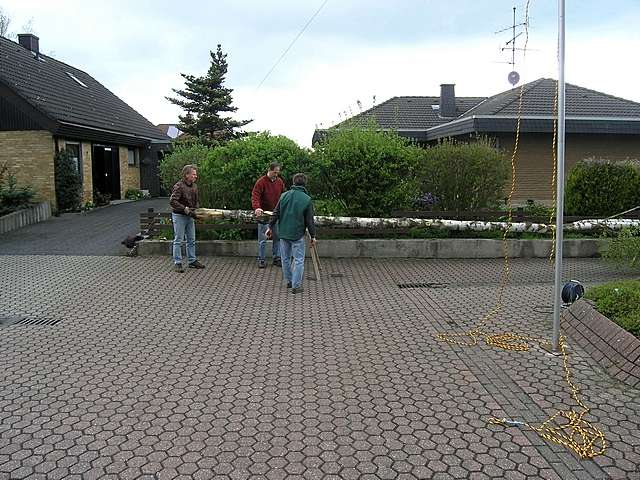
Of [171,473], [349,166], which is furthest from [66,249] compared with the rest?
[171,473]

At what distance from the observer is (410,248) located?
12117mm

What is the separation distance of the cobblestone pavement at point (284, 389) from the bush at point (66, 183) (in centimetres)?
1132

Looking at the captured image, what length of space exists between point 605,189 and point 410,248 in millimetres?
4901

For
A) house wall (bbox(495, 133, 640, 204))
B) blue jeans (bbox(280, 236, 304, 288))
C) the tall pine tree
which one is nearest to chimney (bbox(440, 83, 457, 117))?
house wall (bbox(495, 133, 640, 204))

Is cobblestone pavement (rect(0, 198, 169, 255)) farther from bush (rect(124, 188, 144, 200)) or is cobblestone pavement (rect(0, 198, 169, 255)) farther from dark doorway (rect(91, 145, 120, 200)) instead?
bush (rect(124, 188, 144, 200))

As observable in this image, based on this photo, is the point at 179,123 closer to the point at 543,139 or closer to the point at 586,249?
the point at 543,139

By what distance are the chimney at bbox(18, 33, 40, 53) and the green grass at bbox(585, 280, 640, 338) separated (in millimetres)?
25903

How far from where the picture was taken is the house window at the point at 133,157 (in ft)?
90.5

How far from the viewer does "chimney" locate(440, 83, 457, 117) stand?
1181 inches

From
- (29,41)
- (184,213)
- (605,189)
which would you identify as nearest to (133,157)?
(29,41)

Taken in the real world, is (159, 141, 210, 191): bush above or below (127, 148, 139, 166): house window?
below

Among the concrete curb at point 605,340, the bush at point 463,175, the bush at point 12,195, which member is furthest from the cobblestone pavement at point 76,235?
the concrete curb at point 605,340

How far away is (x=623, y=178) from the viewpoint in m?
13.7

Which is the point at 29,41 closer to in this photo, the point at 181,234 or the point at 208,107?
the point at 208,107
